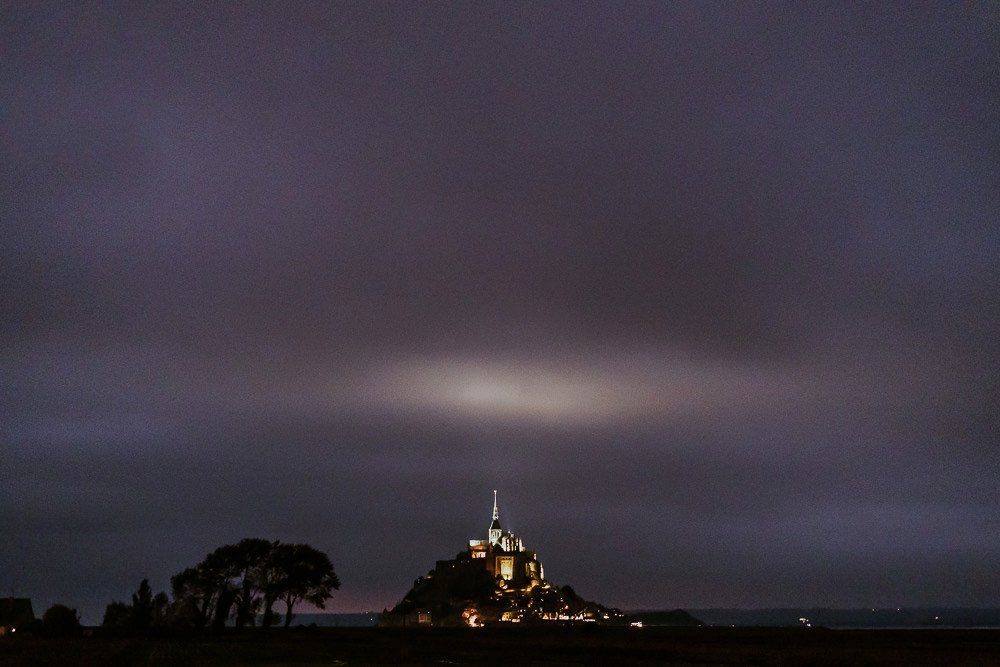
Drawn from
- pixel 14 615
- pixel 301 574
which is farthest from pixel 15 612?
pixel 301 574

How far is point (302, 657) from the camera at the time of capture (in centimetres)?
6009

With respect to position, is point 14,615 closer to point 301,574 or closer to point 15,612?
point 15,612

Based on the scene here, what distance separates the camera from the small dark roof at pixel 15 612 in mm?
116781

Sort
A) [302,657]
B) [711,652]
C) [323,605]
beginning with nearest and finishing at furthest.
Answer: [302,657] < [711,652] < [323,605]

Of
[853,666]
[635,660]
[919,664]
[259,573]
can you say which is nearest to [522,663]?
[635,660]

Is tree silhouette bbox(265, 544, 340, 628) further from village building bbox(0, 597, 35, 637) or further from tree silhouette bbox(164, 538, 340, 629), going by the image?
village building bbox(0, 597, 35, 637)

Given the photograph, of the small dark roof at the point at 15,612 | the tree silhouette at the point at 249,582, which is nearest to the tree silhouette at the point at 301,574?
the tree silhouette at the point at 249,582

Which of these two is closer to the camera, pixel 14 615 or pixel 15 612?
pixel 14 615

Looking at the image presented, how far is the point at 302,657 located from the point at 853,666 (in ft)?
116

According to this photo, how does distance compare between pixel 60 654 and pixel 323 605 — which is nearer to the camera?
pixel 60 654

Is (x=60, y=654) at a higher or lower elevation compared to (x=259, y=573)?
lower

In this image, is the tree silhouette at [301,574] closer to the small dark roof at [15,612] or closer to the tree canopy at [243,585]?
the tree canopy at [243,585]

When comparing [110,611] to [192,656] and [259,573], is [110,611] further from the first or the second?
[192,656]

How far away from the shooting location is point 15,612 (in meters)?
124
